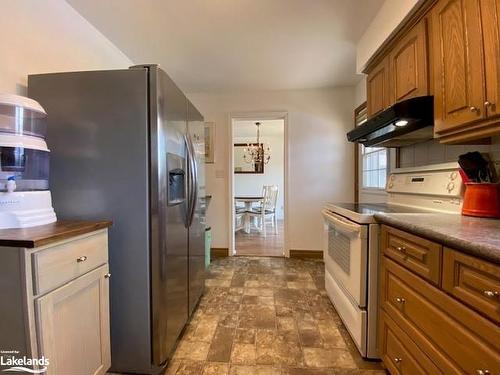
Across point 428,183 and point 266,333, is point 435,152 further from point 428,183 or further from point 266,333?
point 266,333

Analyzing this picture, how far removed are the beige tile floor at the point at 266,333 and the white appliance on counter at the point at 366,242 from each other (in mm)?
164

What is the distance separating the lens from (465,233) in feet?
3.13

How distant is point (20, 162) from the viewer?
1.20 meters

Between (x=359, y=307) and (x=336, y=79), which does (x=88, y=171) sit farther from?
(x=336, y=79)

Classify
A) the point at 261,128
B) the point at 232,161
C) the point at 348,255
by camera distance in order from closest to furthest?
the point at 348,255 → the point at 232,161 → the point at 261,128

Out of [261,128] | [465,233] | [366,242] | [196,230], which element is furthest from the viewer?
[261,128]

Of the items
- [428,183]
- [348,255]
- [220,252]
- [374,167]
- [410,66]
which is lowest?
[220,252]

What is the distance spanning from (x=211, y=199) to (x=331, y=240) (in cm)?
201

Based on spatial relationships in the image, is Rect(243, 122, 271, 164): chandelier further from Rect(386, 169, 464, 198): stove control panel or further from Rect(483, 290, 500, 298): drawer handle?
Rect(483, 290, 500, 298): drawer handle

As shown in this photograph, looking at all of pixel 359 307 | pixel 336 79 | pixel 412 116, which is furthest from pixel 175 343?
pixel 336 79

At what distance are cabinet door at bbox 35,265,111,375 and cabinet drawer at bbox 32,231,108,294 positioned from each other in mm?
36

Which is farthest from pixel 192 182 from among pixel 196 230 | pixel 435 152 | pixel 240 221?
pixel 240 221

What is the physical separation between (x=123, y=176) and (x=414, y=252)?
148 centimetres

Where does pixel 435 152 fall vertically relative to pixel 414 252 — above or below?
above
